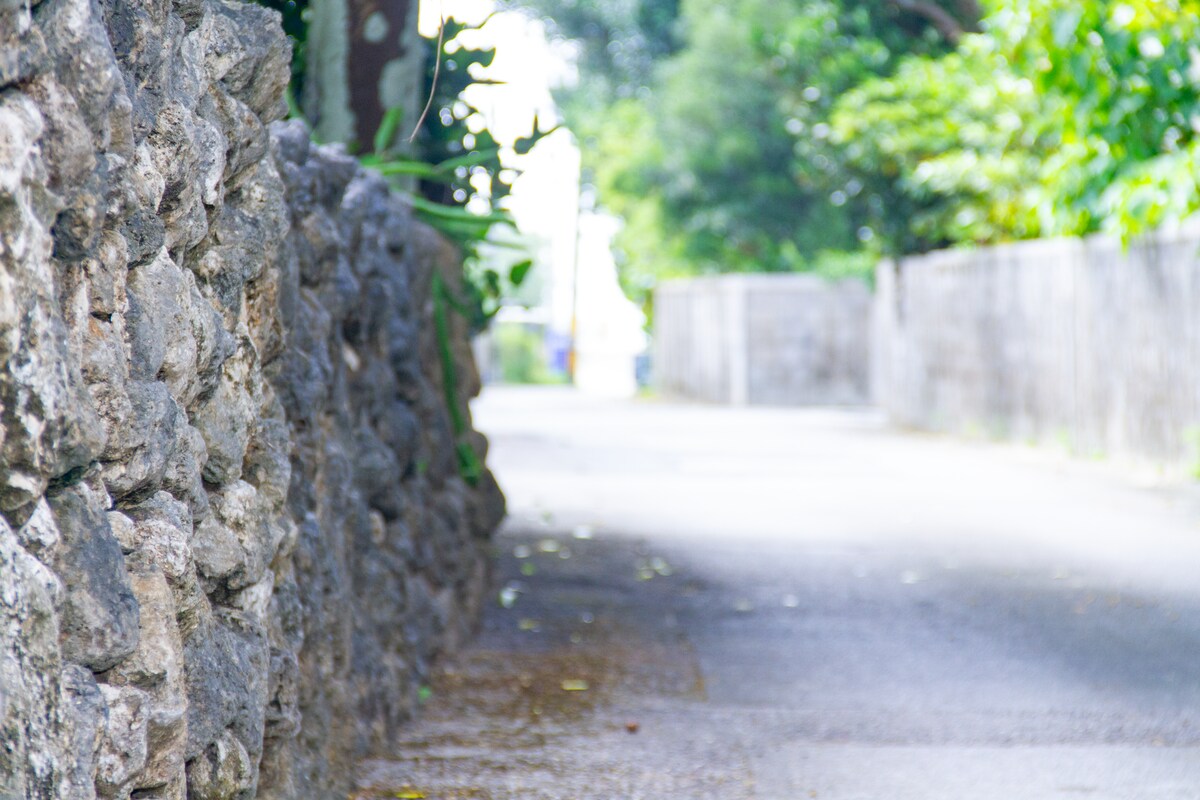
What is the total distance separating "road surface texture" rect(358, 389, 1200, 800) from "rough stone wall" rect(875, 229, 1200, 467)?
0.82 m

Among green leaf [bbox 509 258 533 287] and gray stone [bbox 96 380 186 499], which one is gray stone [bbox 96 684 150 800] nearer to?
gray stone [bbox 96 380 186 499]

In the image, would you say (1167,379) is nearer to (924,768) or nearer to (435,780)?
(924,768)

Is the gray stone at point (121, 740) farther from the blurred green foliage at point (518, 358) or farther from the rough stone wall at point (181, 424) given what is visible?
the blurred green foliage at point (518, 358)

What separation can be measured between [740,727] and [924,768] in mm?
648

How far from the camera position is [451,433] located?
243 inches

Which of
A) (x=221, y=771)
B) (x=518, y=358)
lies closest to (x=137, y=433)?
(x=221, y=771)

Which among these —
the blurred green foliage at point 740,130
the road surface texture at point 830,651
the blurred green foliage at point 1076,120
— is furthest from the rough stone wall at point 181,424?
the blurred green foliage at point 740,130

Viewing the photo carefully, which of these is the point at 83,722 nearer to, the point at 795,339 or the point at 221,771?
the point at 221,771

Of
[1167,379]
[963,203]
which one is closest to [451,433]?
[1167,379]

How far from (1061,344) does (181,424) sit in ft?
38.2

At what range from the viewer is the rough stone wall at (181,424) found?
5.69 ft

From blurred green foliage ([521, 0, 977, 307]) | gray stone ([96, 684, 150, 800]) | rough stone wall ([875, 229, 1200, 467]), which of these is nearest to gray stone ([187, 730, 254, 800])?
gray stone ([96, 684, 150, 800])

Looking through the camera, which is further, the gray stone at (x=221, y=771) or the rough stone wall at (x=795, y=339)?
the rough stone wall at (x=795, y=339)

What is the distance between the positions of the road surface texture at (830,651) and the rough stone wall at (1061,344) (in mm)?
817
